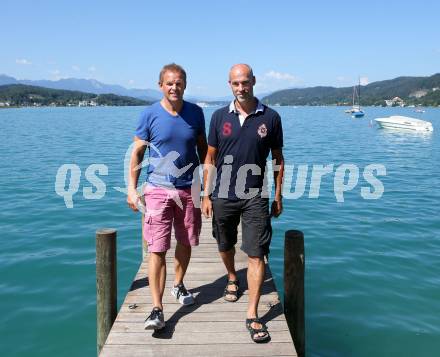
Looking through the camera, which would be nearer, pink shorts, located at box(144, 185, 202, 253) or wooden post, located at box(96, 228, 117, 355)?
pink shorts, located at box(144, 185, 202, 253)

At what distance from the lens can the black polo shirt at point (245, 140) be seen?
174 inches

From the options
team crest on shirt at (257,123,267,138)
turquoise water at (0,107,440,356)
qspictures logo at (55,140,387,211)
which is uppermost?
team crest on shirt at (257,123,267,138)

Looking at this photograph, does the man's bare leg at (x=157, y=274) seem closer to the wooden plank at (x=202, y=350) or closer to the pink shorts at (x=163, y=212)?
the pink shorts at (x=163, y=212)

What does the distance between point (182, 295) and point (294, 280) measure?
1384 millimetres

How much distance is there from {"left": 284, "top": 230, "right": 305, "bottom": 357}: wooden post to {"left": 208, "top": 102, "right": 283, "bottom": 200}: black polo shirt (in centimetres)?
113

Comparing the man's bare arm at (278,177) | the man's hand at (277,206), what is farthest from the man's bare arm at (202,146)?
the man's hand at (277,206)

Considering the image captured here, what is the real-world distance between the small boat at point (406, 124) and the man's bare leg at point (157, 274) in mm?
48565

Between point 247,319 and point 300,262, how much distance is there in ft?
3.69

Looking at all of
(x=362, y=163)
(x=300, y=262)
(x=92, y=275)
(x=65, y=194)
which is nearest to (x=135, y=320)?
(x=300, y=262)

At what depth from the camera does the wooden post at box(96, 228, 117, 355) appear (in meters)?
5.46

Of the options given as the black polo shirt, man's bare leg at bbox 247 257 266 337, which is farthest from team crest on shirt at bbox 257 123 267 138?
man's bare leg at bbox 247 257 266 337

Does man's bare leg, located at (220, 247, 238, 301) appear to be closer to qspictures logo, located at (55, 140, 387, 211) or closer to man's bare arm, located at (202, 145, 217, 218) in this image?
man's bare arm, located at (202, 145, 217, 218)

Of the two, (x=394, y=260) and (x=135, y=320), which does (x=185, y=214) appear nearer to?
(x=135, y=320)

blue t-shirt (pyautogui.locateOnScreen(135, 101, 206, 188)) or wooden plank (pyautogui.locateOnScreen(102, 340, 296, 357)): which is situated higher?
blue t-shirt (pyautogui.locateOnScreen(135, 101, 206, 188))
